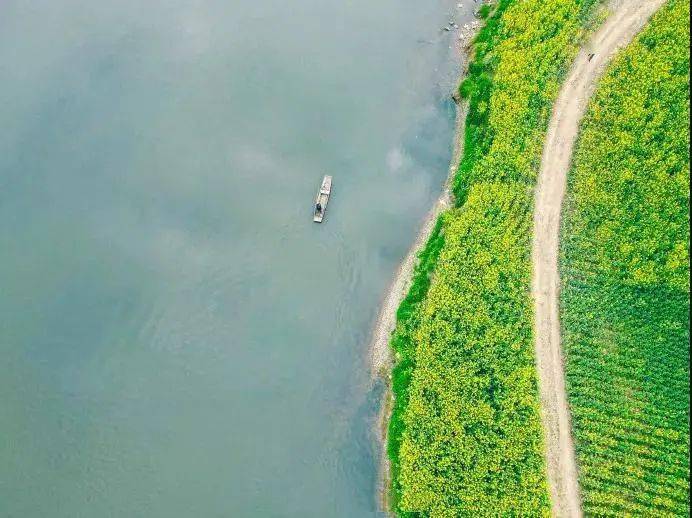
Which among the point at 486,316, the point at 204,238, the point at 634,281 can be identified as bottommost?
the point at 486,316

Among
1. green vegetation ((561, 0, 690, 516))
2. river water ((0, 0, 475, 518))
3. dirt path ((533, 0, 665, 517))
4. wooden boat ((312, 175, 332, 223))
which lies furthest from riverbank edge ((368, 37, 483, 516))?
green vegetation ((561, 0, 690, 516))

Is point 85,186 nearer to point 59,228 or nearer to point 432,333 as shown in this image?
point 59,228

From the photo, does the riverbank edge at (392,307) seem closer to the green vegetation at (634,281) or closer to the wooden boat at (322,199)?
the wooden boat at (322,199)

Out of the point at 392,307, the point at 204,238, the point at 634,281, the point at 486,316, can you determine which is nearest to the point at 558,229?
the point at 634,281

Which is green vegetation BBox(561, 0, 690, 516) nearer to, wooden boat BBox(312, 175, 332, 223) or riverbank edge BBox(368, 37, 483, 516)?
riverbank edge BBox(368, 37, 483, 516)

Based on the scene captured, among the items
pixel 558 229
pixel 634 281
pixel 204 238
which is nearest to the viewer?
pixel 634 281

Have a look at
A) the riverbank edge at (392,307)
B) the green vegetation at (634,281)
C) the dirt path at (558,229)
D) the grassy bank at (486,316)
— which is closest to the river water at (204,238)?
the riverbank edge at (392,307)

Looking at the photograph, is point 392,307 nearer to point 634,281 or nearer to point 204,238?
point 204,238
